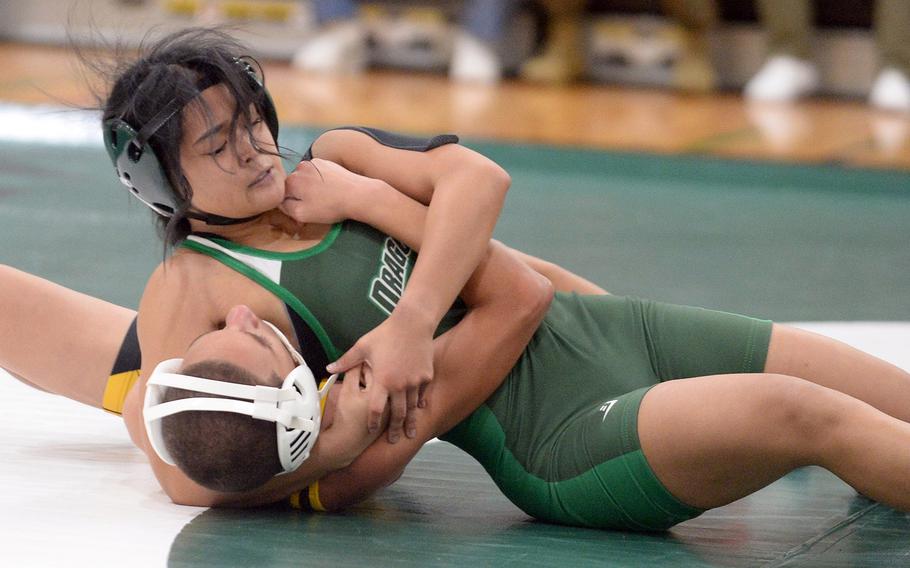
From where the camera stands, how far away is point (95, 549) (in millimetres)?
1530

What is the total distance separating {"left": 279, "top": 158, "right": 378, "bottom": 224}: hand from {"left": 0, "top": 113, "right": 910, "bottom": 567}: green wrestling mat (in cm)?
40

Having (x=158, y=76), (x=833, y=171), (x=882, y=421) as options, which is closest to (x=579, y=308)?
(x=882, y=421)

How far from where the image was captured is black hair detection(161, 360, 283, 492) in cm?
144

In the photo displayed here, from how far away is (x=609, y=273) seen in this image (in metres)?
3.18

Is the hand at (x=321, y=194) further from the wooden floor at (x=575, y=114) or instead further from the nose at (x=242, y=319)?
the wooden floor at (x=575, y=114)

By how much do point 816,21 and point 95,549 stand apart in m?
5.13

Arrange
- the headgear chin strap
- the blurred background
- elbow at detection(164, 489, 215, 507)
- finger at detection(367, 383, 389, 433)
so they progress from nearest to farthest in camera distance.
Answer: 1. the headgear chin strap
2. finger at detection(367, 383, 389, 433)
3. elbow at detection(164, 489, 215, 507)
4. the blurred background

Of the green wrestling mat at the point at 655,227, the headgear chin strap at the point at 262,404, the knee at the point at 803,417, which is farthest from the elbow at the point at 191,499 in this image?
the green wrestling mat at the point at 655,227

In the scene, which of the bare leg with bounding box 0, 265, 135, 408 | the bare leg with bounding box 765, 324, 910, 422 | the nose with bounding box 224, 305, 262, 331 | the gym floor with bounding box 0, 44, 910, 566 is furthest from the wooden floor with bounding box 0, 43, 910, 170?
the nose with bounding box 224, 305, 262, 331

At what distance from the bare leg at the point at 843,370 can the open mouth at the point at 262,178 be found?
75 cm

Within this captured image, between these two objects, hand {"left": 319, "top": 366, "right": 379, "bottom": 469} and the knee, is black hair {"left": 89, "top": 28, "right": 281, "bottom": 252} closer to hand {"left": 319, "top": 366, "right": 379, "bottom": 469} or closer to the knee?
hand {"left": 319, "top": 366, "right": 379, "bottom": 469}

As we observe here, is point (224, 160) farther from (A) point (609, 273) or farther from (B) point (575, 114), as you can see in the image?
(B) point (575, 114)

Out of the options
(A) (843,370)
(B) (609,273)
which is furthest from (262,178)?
(B) (609,273)

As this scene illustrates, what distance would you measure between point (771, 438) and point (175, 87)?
0.84 m
